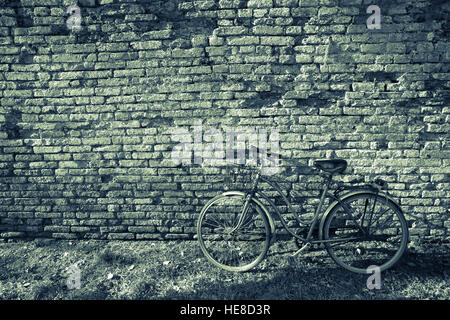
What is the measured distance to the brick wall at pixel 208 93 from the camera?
3.14 meters

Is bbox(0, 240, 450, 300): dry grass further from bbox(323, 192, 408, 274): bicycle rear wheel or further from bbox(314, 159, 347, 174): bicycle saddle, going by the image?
bbox(314, 159, 347, 174): bicycle saddle

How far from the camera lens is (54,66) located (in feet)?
11.2

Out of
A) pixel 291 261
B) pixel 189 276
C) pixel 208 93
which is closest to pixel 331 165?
pixel 291 261

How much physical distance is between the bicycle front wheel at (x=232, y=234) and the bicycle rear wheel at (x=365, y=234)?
0.80 meters

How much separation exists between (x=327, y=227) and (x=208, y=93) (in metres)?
1.98

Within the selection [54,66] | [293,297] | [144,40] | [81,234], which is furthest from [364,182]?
[54,66]

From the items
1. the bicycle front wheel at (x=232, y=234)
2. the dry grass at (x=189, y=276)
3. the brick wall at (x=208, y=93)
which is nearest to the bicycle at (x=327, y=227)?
the bicycle front wheel at (x=232, y=234)

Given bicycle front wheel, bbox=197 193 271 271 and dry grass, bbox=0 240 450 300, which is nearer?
dry grass, bbox=0 240 450 300

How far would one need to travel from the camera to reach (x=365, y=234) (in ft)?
10.3

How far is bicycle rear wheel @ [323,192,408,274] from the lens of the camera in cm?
310

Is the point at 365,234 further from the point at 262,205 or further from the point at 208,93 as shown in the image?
the point at 208,93

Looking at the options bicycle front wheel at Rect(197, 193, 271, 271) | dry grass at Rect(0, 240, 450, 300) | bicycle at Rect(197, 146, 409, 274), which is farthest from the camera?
bicycle front wheel at Rect(197, 193, 271, 271)

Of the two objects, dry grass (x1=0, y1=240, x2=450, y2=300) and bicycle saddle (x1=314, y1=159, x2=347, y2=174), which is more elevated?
bicycle saddle (x1=314, y1=159, x2=347, y2=174)

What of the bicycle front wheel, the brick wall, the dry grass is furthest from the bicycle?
the brick wall
